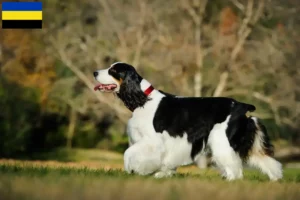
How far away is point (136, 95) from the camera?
10531mm

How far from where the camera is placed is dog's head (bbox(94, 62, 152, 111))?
34.6 ft

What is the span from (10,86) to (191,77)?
9.19 metres

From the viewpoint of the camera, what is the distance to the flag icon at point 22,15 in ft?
99.2

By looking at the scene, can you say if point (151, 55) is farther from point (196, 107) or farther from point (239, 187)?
point (239, 187)

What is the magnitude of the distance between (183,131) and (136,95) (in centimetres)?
93

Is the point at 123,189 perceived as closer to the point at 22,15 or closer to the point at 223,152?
the point at 223,152

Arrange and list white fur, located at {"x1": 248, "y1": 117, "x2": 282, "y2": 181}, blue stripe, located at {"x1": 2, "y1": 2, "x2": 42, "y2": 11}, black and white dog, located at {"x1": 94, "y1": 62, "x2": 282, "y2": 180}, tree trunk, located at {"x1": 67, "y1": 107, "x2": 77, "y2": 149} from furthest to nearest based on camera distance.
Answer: tree trunk, located at {"x1": 67, "y1": 107, "x2": 77, "y2": 149} → blue stripe, located at {"x1": 2, "y1": 2, "x2": 42, "y2": 11} → white fur, located at {"x1": 248, "y1": 117, "x2": 282, "y2": 181} → black and white dog, located at {"x1": 94, "y1": 62, "x2": 282, "y2": 180}

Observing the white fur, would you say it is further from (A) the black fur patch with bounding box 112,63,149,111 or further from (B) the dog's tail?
(A) the black fur patch with bounding box 112,63,149,111

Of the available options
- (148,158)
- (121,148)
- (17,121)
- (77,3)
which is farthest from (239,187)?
(121,148)

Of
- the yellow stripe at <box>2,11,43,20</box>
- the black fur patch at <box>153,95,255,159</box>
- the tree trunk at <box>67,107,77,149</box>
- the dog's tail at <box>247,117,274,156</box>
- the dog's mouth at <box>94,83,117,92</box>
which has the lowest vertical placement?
the tree trunk at <box>67,107,77,149</box>

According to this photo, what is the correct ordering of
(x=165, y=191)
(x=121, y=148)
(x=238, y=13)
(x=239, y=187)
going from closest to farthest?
(x=165, y=191), (x=239, y=187), (x=238, y=13), (x=121, y=148)

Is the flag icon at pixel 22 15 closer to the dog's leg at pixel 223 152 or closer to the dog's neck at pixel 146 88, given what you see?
the dog's neck at pixel 146 88

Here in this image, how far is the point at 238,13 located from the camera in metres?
34.1

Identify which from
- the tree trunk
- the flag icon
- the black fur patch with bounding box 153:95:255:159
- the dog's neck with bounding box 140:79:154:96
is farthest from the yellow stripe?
the black fur patch with bounding box 153:95:255:159
